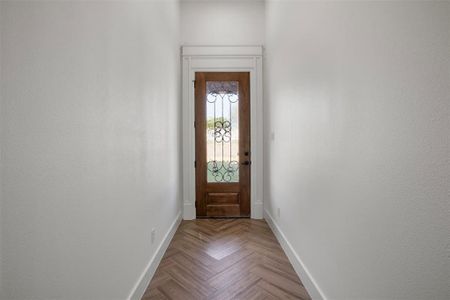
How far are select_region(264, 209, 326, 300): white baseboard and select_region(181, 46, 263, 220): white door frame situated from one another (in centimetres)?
89

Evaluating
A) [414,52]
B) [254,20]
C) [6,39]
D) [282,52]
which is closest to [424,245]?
[414,52]

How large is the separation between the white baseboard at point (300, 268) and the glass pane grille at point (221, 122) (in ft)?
4.09

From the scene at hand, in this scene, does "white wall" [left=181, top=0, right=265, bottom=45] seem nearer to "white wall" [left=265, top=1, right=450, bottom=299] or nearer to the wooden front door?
the wooden front door

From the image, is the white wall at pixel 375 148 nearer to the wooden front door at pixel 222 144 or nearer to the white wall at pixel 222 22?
the wooden front door at pixel 222 144

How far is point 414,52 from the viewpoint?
0.81 m

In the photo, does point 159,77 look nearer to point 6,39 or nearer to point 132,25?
point 132,25

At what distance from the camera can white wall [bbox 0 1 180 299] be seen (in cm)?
74

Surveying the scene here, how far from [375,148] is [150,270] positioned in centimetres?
185

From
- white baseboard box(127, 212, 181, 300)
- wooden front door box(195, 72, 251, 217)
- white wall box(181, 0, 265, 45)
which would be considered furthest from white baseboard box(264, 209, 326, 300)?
white wall box(181, 0, 265, 45)

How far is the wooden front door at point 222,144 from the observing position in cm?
348

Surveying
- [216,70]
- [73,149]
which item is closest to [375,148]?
[73,149]

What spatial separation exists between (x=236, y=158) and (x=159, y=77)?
5.61ft

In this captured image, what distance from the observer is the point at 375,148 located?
1.00 meters

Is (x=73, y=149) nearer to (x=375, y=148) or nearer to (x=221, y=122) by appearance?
(x=375, y=148)
